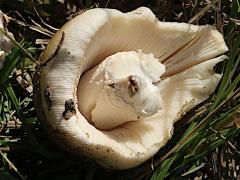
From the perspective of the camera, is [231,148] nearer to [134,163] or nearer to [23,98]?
[134,163]

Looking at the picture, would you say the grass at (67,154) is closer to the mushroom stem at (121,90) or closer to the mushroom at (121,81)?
the mushroom at (121,81)

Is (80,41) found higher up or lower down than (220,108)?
higher up

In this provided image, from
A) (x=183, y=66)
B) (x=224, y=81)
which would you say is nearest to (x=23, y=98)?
(x=183, y=66)

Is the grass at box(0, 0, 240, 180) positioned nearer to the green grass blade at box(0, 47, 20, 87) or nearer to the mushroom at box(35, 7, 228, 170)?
the green grass blade at box(0, 47, 20, 87)

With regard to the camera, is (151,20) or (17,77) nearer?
(151,20)

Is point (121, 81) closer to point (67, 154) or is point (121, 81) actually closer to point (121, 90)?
point (121, 90)

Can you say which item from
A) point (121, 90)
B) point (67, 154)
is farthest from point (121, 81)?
point (67, 154)
